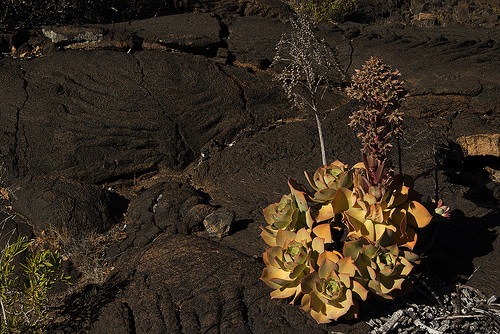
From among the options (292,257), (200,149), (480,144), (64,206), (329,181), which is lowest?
(480,144)

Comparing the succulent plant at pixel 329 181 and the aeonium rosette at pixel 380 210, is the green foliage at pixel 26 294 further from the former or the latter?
the aeonium rosette at pixel 380 210

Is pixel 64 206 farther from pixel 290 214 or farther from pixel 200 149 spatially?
pixel 290 214

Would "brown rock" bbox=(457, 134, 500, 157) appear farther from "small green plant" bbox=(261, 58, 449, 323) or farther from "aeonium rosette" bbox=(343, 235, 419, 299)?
"aeonium rosette" bbox=(343, 235, 419, 299)

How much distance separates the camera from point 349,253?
2807 millimetres

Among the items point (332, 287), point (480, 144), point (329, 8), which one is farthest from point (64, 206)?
point (329, 8)

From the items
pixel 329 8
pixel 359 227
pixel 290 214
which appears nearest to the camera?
pixel 359 227

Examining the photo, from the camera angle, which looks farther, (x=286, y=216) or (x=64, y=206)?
(x=64, y=206)

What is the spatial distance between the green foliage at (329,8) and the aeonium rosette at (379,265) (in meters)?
6.38

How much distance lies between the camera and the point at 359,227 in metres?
2.90

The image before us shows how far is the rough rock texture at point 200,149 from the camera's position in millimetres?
3420

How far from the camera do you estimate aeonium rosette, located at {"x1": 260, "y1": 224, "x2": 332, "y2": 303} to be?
9.46 feet

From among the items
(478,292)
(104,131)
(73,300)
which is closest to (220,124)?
(104,131)

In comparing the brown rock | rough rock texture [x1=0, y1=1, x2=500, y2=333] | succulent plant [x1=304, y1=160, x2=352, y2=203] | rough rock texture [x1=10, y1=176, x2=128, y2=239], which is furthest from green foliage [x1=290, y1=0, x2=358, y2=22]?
succulent plant [x1=304, y1=160, x2=352, y2=203]

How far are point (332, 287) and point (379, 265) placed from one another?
0.85ft
